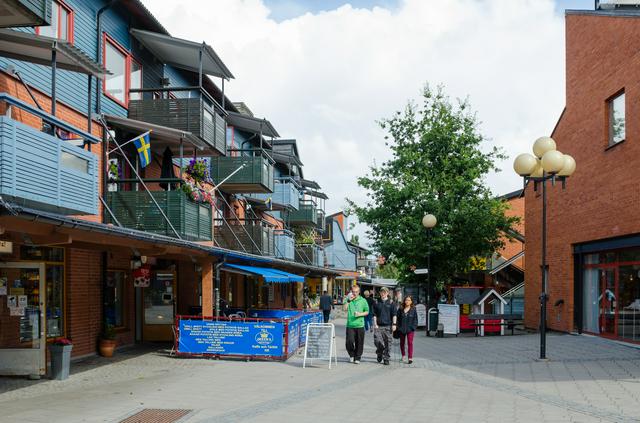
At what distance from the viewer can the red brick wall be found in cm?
1712

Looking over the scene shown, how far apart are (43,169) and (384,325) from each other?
812 cm

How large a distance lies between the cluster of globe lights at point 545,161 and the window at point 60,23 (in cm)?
1038

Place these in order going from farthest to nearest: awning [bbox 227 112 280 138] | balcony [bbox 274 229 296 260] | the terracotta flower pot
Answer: balcony [bbox 274 229 296 260] < awning [bbox 227 112 280 138] < the terracotta flower pot

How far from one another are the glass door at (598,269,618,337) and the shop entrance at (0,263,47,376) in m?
14.3

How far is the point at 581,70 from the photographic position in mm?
20656

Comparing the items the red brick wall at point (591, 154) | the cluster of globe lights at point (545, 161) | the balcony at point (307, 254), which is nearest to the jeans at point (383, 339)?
the cluster of globe lights at point (545, 161)

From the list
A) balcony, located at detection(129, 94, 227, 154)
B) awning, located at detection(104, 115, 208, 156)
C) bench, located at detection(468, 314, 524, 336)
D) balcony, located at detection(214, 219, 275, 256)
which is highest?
balcony, located at detection(129, 94, 227, 154)

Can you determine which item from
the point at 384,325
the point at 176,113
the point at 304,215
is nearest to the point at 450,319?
the point at 384,325

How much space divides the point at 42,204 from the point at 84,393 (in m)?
3.04

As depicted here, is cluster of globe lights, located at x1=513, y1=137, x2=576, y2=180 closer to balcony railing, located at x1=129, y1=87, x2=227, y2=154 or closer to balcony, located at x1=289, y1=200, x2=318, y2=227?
balcony railing, located at x1=129, y1=87, x2=227, y2=154

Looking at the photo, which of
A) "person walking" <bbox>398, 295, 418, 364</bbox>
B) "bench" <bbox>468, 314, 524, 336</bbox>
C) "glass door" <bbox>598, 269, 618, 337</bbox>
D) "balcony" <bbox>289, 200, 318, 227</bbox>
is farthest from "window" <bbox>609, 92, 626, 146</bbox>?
"balcony" <bbox>289, 200, 318, 227</bbox>

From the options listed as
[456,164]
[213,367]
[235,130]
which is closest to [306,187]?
[235,130]

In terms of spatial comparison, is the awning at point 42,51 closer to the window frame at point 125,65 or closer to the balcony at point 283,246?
the window frame at point 125,65

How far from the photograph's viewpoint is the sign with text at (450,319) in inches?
879
